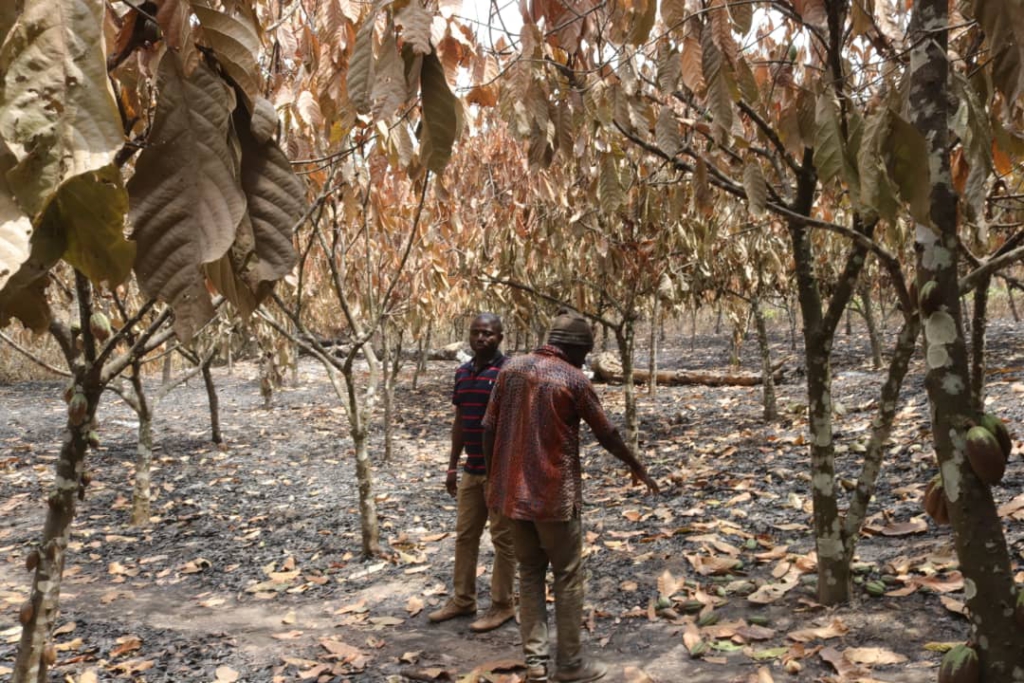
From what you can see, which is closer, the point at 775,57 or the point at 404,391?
the point at 775,57

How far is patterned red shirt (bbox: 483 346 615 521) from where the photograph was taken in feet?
11.0

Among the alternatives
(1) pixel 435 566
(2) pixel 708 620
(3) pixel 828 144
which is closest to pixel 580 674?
(2) pixel 708 620

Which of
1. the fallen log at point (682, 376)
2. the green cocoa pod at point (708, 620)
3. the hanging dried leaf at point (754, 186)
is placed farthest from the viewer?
the fallen log at point (682, 376)

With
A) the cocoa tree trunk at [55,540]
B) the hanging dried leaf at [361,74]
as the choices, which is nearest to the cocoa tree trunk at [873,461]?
the hanging dried leaf at [361,74]

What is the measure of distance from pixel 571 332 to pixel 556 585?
1202mm

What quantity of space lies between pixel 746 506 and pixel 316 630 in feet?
10.4

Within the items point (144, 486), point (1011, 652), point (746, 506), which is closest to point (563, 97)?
point (1011, 652)

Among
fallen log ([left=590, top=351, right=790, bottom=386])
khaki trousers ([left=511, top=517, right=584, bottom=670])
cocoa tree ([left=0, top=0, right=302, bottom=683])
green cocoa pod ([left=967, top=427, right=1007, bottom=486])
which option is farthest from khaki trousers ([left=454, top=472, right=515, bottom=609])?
fallen log ([left=590, top=351, right=790, bottom=386])

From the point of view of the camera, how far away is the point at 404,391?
53.6 ft

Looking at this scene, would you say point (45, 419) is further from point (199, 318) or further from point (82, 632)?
point (199, 318)

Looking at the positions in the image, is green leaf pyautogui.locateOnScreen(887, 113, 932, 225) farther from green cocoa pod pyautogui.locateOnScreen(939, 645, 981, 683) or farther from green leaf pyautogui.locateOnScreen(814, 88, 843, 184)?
green cocoa pod pyautogui.locateOnScreen(939, 645, 981, 683)

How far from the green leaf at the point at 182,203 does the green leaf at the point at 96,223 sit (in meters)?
0.02

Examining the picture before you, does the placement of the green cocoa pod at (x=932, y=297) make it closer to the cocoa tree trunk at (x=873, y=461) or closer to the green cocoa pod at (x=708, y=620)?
the cocoa tree trunk at (x=873, y=461)

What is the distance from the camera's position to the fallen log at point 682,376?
14367 mm
